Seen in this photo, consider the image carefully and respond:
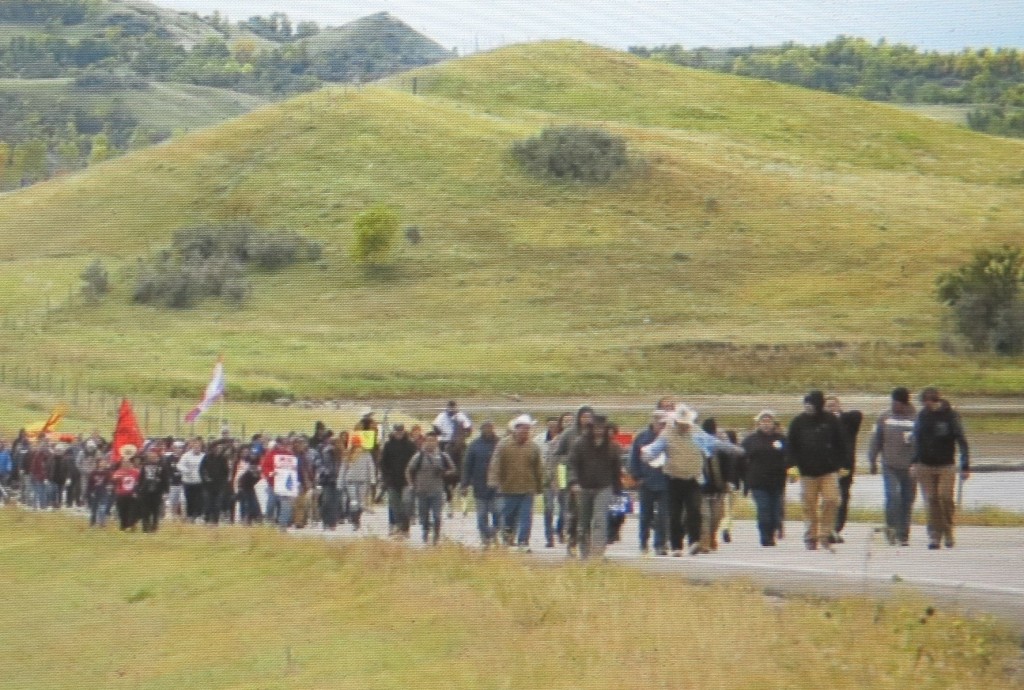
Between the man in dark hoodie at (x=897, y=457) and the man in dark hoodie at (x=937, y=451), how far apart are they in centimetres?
18

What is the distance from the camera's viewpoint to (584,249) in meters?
40.6

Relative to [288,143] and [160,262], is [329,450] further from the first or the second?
[288,143]

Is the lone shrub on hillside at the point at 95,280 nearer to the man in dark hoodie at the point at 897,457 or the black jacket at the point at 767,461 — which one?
the black jacket at the point at 767,461

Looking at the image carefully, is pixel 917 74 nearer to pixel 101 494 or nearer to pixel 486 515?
pixel 486 515

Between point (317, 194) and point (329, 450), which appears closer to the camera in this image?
point (329, 450)

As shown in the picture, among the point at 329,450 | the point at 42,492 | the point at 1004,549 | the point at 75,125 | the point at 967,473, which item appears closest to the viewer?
the point at 967,473

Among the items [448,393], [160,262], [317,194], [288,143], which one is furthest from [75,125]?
[448,393]

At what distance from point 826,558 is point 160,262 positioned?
99.9ft

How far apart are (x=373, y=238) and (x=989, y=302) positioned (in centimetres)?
1987

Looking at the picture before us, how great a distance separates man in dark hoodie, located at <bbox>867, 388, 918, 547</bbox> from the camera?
1572cm

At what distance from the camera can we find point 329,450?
23062 millimetres

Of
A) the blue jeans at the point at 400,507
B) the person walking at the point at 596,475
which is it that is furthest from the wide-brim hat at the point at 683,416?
the blue jeans at the point at 400,507

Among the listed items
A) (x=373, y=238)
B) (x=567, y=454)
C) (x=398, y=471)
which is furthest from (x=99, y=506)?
(x=373, y=238)

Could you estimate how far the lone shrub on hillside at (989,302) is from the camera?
27406mm
